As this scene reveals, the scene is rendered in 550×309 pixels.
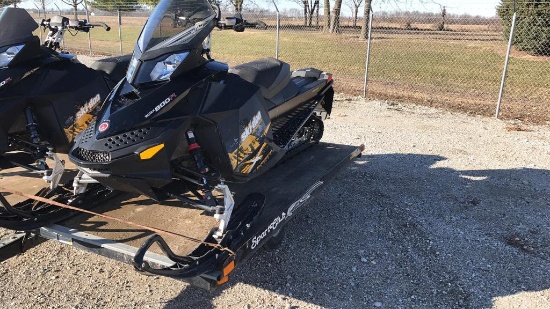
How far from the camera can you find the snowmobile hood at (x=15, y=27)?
4.05 meters

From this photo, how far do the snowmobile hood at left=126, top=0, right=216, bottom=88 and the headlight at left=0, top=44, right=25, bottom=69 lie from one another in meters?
1.62

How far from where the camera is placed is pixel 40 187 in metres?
3.97

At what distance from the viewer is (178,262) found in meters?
2.64

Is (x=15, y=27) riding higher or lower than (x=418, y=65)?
higher

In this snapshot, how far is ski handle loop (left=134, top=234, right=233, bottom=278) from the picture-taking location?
2438mm

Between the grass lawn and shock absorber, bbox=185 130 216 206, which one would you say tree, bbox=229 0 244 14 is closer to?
the grass lawn

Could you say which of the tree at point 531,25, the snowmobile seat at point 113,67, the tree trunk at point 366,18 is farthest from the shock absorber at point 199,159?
the tree trunk at point 366,18

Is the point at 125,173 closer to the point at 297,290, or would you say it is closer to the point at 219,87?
the point at 219,87

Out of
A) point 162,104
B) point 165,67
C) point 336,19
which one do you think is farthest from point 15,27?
point 336,19

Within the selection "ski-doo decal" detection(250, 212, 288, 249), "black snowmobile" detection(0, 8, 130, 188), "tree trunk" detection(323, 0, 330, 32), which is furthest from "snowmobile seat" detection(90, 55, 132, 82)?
"tree trunk" detection(323, 0, 330, 32)

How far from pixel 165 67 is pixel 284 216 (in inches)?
51.4

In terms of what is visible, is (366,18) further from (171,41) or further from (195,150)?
(195,150)

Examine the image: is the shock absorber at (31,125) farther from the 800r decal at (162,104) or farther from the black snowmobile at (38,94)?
the 800r decal at (162,104)

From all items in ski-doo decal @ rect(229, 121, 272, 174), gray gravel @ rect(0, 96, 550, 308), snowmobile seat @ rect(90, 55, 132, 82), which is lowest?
gray gravel @ rect(0, 96, 550, 308)
